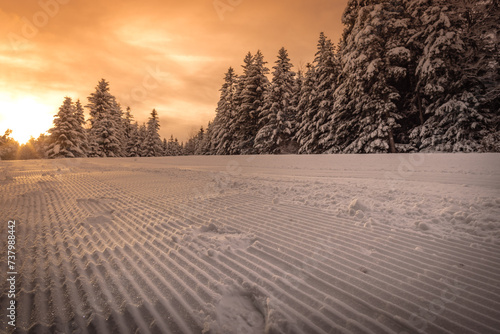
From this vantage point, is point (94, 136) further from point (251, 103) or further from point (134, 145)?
point (251, 103)

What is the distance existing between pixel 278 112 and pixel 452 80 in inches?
571

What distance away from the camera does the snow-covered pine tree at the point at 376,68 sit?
15938mm

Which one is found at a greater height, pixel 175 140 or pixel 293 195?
pixel 175 140

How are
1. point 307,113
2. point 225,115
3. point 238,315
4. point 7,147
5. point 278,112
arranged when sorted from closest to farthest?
1. point 238,315
2. point 307,113
3. point 278,112
4. point 225,115
5. point 7,147

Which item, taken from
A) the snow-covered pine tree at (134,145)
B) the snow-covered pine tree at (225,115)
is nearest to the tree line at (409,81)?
the snow-covered pine tree at (225,115)

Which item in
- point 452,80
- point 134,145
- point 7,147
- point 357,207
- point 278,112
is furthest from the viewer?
point 134,145

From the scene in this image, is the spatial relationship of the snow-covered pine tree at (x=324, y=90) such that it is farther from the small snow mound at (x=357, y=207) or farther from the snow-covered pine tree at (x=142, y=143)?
the snow-covered pine tree at (x=142, y=143)

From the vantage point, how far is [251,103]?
29047 mm

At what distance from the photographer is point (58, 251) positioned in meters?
3.03

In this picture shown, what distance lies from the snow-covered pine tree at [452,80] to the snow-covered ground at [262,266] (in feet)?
37.5

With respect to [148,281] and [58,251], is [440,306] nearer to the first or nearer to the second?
[148,281]

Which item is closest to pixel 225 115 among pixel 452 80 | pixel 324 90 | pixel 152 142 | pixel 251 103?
pixel 251 103

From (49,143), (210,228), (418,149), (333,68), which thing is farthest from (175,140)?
(210,228)

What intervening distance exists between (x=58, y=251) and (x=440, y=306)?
4341 mm
